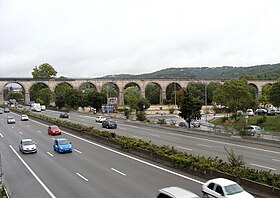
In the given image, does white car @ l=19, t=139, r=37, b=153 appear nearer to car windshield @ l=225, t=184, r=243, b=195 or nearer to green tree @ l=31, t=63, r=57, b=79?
car windshield @ l=225, t=184, r=243, b=195

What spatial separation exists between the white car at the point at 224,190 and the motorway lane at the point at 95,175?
2.31 m

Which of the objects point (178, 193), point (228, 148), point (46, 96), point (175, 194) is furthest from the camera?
point (46, 96)

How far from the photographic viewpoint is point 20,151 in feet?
108

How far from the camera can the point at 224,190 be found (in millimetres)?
14836

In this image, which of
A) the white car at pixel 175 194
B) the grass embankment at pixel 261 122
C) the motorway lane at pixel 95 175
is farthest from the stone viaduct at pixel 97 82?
the white car at pixel 175 194

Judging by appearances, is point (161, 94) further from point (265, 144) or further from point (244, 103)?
point (265, 144)

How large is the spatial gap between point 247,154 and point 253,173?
38.9ft

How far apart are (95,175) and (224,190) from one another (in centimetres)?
1007

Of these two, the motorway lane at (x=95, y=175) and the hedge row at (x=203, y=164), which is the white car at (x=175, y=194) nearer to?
the motorway lane at (x=95, y=175)

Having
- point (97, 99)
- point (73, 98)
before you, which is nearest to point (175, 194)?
point (97, 99)

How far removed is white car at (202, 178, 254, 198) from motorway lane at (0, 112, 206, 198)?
2.31m

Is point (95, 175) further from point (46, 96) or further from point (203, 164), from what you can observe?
point (46, 96)

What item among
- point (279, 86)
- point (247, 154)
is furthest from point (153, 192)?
point (279, 86)

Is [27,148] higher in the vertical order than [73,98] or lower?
lower
